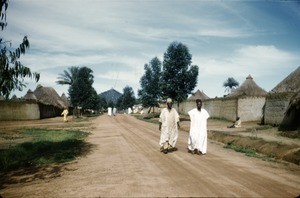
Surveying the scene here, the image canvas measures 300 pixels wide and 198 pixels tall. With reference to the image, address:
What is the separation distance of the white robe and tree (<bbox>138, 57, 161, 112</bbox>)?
124ft

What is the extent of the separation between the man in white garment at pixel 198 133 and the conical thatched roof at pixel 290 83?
19.8 m

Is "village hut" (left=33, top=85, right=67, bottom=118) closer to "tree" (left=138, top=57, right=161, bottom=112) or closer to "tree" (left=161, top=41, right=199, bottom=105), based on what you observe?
"tree" (left=138, top=57, right=161, bottom=112)

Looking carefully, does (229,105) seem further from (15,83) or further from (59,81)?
(59,81)

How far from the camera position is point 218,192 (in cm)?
556

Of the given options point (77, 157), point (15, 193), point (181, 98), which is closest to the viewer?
point (15, 193)

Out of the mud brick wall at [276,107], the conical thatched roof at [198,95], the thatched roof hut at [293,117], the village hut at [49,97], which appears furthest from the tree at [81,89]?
the thatched roof hut at [293,117]

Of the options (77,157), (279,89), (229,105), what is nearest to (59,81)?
(229,105)

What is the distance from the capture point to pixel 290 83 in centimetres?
2811

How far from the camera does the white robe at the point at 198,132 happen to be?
A: 34.9 feet

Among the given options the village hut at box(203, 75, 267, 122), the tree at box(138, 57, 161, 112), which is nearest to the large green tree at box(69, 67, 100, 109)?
the tree at box(138, 57, 161, 112)

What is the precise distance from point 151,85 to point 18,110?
23163 millimetres

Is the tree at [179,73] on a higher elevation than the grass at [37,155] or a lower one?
higher

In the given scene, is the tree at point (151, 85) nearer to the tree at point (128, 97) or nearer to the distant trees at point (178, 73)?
the distant trees at point (178, 73)

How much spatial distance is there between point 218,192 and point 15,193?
14.7 feet
